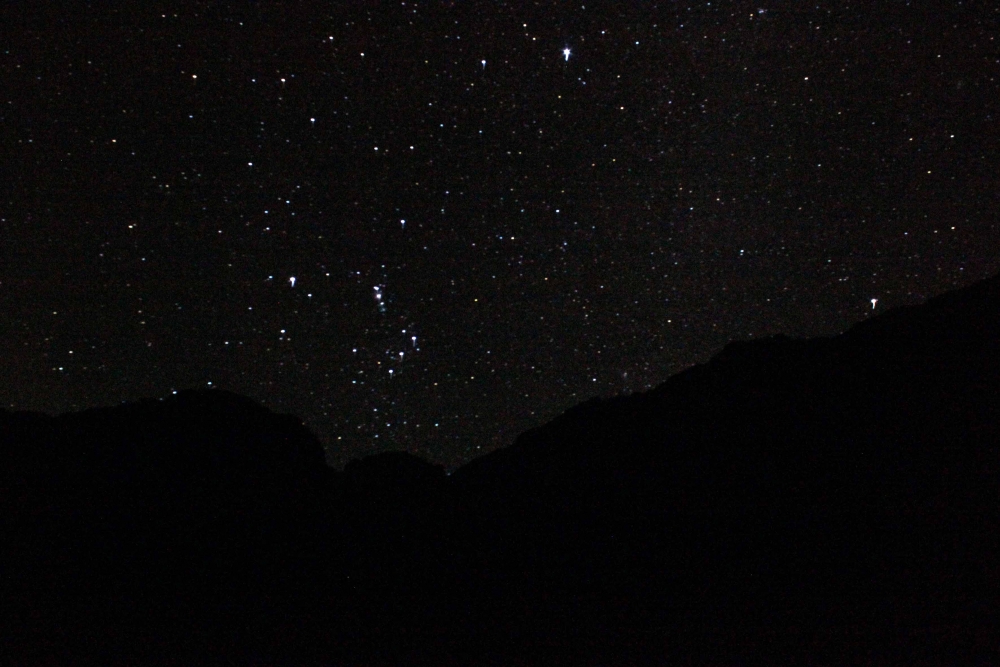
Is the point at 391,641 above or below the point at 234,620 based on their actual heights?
below

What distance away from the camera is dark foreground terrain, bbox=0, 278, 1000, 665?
25.7 feet

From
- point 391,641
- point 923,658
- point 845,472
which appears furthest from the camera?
point 845,472

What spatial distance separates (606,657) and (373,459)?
15.6ft

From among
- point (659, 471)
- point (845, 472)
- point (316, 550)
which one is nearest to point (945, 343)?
point (845, 472)

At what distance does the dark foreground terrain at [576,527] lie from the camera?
25.7 ft

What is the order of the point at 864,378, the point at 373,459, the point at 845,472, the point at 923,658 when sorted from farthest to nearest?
the point at 373,459
the point at 864,378
the point at 845,472
the point at 923,658

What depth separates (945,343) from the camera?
9.60m

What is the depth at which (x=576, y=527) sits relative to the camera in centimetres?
1012

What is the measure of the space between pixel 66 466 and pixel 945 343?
34.6ft

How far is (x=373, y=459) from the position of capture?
1145 cm

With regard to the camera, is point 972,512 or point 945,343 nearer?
point 972,512

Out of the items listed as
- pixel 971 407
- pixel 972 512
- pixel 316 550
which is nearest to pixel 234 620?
pixel 316 550

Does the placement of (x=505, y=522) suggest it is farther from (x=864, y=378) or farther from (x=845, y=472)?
(x=864, y=378)

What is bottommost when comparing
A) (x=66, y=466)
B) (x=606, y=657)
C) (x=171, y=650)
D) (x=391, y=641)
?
(x=606, y=657)
